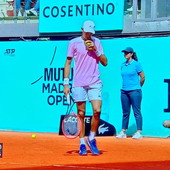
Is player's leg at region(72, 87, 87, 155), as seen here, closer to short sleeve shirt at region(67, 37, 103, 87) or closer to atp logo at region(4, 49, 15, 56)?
short sleeve shirt at region(67, 37, 103, 87)

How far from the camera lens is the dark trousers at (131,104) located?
14.3 metres

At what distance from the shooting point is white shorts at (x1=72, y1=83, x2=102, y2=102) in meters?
11.3

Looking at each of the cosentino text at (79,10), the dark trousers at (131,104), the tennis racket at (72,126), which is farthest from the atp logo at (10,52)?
the tennis racket at (72,126)

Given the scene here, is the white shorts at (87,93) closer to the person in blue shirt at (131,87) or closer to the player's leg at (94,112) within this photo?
the player's leg at (94,112)

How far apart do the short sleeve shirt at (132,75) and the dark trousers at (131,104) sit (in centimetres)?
13

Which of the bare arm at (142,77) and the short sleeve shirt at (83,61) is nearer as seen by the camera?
the short sleeve shirt at (83,61)

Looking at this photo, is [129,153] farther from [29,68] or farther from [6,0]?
[6,0]

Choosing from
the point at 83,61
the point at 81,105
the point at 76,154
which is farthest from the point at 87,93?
the point at 76,154

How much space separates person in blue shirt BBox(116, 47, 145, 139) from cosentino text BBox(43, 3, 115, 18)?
1228mm

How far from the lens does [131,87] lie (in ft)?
46.9

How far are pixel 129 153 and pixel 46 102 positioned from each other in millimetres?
4630

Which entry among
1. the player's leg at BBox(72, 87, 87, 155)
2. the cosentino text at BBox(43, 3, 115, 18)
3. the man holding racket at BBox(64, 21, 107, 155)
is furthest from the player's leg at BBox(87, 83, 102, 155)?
the cosentino text at BBox(43, 3, 115, 18)

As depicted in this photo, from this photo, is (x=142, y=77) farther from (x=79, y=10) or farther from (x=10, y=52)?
(x=10, y=52)

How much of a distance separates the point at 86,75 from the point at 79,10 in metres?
3.82
